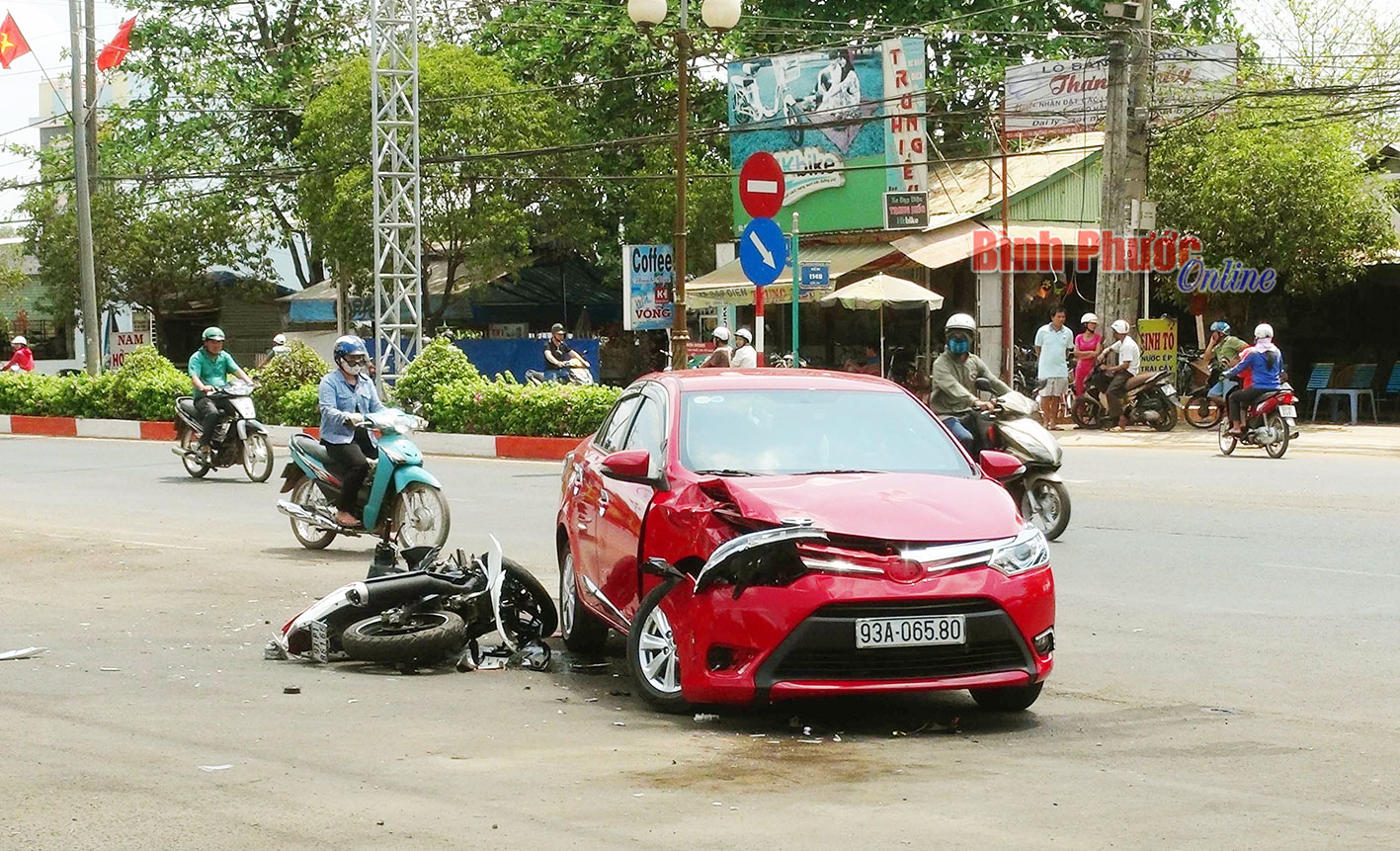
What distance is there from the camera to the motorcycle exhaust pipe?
8062 millimetres

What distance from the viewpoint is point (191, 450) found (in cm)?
1903

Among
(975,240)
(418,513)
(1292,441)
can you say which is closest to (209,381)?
(418,513)

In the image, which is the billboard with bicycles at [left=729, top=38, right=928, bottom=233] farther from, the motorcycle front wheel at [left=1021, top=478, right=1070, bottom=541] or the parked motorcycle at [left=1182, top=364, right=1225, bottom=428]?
the motorcycle front wheel at [left=1021, top=478, right=1070, bottom=541]

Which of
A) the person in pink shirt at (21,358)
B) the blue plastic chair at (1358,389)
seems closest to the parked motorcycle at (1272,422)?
the blue plastic chair at (1358,389)

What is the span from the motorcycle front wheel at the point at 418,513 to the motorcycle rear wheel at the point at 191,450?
7688mm

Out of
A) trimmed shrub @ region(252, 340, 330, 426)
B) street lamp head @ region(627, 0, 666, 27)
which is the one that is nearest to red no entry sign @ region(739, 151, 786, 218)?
street lamp head @ region(627, 0, 666, 27)

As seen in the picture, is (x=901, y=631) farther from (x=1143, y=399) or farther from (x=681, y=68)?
(x=1143, y=399)

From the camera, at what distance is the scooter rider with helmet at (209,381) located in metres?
18.2

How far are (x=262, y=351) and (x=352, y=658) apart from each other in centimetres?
4446

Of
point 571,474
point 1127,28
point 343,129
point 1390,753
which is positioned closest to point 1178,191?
point 1127,28

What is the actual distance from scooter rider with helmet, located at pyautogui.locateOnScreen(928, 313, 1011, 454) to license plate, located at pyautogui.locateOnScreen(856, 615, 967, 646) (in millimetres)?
6322

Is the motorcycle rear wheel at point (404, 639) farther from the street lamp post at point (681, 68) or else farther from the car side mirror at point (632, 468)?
the street lamp post at point (681, 68)

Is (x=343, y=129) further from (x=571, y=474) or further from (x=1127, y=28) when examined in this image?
(x=571, y=474)

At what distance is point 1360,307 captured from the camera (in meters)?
29.9
